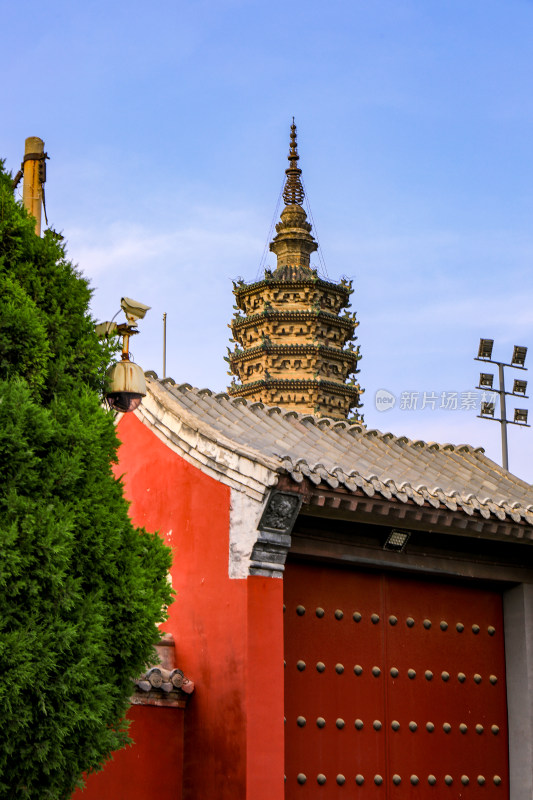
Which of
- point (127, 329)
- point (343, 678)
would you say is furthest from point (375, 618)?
point (127, 329)

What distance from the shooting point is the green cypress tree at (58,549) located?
248 inches

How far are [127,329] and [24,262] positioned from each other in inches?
37.2

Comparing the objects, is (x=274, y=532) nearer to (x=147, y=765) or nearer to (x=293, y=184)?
(x=147, y=765)

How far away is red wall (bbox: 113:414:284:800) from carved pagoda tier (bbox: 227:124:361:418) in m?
20.6

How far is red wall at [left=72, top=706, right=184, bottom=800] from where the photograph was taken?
27.1 feet

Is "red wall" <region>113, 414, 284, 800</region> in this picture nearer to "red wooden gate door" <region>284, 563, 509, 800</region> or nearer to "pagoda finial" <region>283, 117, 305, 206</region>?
"red wooden gate door" <region>284, 563, 509, 800</region>

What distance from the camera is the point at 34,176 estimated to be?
25.5ft

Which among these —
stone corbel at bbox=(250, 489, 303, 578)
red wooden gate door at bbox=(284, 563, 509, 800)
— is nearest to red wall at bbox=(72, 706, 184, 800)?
red wooden gate door at bbox=(284, 563, 509, 800)

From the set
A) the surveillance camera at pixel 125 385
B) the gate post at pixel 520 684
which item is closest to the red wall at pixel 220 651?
the surveillance camera at pixel 125 385

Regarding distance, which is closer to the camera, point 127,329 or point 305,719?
point 127,329

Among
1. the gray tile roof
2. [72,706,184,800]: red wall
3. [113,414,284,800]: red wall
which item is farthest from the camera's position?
the gray tile roof

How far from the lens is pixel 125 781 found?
27.5 feet

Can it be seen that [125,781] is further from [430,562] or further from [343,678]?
[430,562]

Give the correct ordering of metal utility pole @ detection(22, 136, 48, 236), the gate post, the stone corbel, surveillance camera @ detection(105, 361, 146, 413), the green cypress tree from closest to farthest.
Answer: the green cypress tree < surveillance camera @ detection(105, 361, 146, 413) < metal utility pole @ detection(22, 136, 48, 236) < the stone corbel < the gate post
